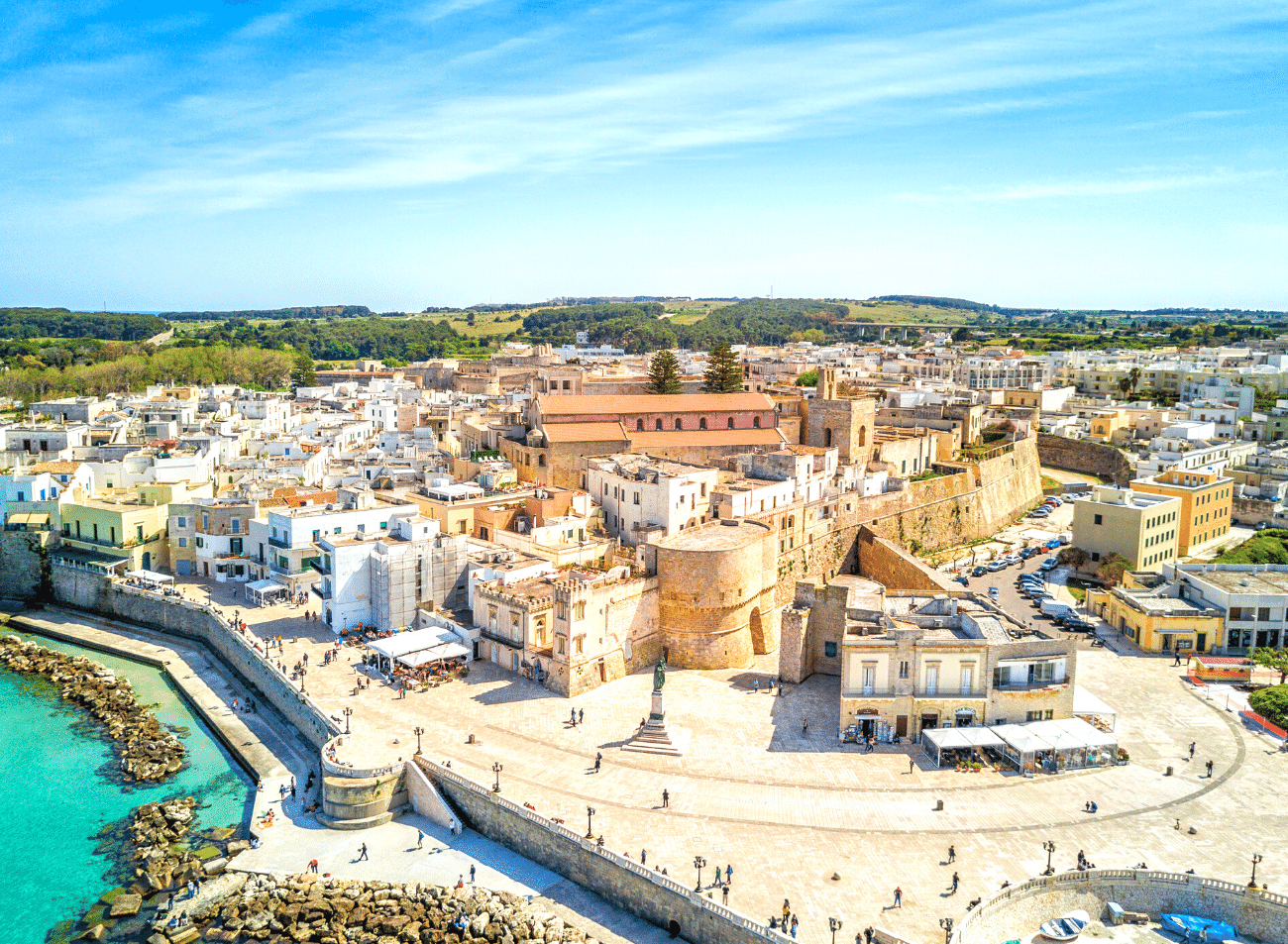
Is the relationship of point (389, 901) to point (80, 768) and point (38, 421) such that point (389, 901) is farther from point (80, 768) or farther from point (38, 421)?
point (38, 421)

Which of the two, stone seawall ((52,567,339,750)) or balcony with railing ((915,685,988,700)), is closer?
balcony with railing ((915,685,988,700))

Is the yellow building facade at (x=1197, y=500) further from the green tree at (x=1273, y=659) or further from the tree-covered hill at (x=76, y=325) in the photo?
the tree-covered hill at (x=76, y=325)

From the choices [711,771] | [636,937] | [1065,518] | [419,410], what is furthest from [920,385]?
[636,937]

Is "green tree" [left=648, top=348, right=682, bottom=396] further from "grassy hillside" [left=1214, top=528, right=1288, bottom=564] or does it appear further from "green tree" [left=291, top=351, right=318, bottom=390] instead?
"green tree" [left=291, top=351, right=318, bottom=390]

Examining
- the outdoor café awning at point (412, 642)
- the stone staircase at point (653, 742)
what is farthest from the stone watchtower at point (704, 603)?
the outdoor café awning at point (412, 642)

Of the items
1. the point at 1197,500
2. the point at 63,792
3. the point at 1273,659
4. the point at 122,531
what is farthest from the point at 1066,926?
the point at 122,531

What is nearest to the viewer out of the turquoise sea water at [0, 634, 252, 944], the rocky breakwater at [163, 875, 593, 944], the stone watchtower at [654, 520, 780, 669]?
the rocky breakwater at [163, 875, 593, 944]

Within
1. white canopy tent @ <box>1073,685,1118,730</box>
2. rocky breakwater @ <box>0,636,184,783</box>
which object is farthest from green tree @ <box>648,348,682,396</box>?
white canopy tent @ <box>1073,685,1118,730</box>
